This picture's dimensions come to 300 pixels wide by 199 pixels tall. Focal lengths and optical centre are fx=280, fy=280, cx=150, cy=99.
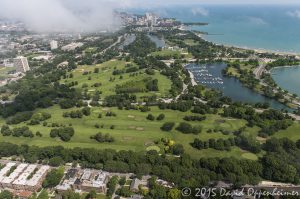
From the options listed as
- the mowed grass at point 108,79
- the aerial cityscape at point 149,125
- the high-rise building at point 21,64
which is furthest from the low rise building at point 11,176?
the high-rise building at point 21,64

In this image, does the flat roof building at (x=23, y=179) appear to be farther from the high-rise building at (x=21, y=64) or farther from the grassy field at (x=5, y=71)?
the high-rise building at (x=21, y=64)

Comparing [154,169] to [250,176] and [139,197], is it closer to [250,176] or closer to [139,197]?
[139,197]

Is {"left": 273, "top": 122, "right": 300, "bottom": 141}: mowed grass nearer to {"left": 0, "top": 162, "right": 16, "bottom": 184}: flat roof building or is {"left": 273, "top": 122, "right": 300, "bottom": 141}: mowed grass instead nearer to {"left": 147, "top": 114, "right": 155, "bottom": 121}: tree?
{"left": 147, "top": 114, "right": 155, "bottom": 121}: tree

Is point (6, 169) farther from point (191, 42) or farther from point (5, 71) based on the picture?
point (191, 42)

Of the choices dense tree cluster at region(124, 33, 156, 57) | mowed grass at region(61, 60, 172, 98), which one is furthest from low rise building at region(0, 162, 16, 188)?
dense tree cluster at region(124, 33, 156, 57)

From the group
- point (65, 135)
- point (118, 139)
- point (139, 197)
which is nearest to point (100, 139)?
point (118, 139)
